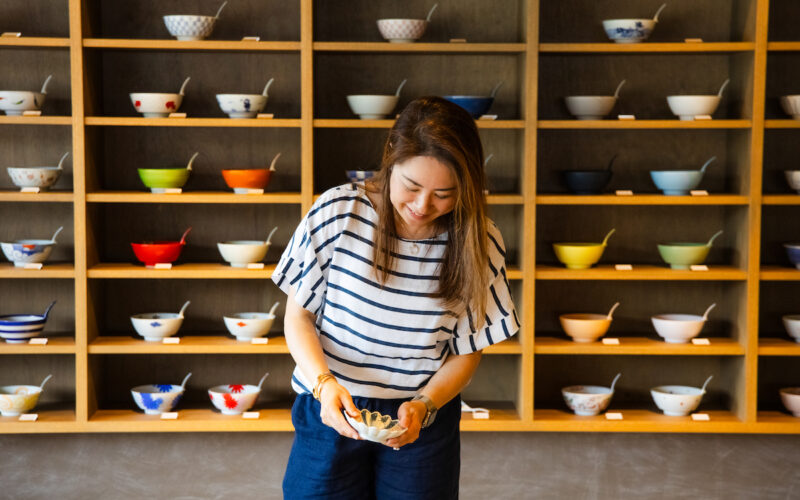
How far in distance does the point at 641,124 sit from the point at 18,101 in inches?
86.9

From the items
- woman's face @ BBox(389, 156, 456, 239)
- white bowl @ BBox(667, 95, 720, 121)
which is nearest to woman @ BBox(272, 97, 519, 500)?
woman's face @ BBox(389, 156, 456, 239)

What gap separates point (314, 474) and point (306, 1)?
1.92 meters

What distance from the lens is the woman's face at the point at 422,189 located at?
1.34 meters

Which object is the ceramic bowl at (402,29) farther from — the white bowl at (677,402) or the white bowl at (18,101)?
the white bowl at (677,402)

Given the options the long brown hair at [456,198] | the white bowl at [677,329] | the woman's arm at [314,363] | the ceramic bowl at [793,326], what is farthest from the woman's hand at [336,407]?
the ceramic bowl at [793,326]

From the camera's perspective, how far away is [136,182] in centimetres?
323

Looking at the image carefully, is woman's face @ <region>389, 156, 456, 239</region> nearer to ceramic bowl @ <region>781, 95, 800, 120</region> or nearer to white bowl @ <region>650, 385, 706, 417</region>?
white bowl @ <region>650, 385, 706, 417</region>

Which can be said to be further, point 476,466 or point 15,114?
point 476,466

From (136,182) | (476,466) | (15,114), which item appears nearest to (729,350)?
(476,466)

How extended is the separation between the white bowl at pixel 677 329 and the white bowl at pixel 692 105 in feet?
2.44

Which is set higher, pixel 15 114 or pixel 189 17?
pixel 189 17

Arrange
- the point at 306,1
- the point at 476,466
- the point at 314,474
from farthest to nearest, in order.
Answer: the point at 476,466, the point at 306,1, the point at 314,474

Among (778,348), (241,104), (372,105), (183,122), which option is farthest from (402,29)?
(778,348)

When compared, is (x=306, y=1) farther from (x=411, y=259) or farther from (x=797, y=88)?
(x=797, y=88)
